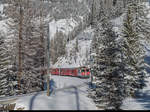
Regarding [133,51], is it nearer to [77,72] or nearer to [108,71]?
[108,71]

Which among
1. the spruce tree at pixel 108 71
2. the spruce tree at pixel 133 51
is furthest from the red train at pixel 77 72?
the spruce tree at pixel 108 71

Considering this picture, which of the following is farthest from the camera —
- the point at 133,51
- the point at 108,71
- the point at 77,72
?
the point at 77,72

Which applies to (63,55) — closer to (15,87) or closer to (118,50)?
(15,87)

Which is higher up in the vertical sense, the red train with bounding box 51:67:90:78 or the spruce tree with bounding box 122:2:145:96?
the spruce tree with bounding box 122:2:145:96

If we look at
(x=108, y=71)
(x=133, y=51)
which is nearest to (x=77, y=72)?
(x=133, y=51)

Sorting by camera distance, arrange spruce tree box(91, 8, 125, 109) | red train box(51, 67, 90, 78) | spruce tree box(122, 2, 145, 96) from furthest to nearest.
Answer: red train box(51, 67, 90, 78)
spruce tree box(122, 2, 145, 96)
spruce tree box(91, 8, 125, 109)

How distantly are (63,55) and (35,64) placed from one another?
69.7 meters

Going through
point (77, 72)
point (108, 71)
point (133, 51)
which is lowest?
point (77, 72)

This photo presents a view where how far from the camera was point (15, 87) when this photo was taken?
27141mm

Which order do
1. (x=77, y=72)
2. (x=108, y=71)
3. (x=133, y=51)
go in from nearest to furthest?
(x=108, y=71), (x=133, y=51), (x=77, y=72)

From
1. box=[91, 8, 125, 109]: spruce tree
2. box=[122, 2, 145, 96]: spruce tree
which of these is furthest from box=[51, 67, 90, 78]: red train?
box=[91, 8, 125, 109]: spruce tree

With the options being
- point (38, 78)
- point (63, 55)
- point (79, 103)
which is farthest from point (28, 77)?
point (63, 55)

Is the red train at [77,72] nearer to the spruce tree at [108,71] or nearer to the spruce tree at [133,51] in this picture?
the spruce tree at [133,51]

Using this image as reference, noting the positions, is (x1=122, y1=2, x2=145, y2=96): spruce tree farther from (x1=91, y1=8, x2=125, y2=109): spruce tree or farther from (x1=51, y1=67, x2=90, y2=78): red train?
(x1=51, y1=67, x2=90, y2=78): red train
